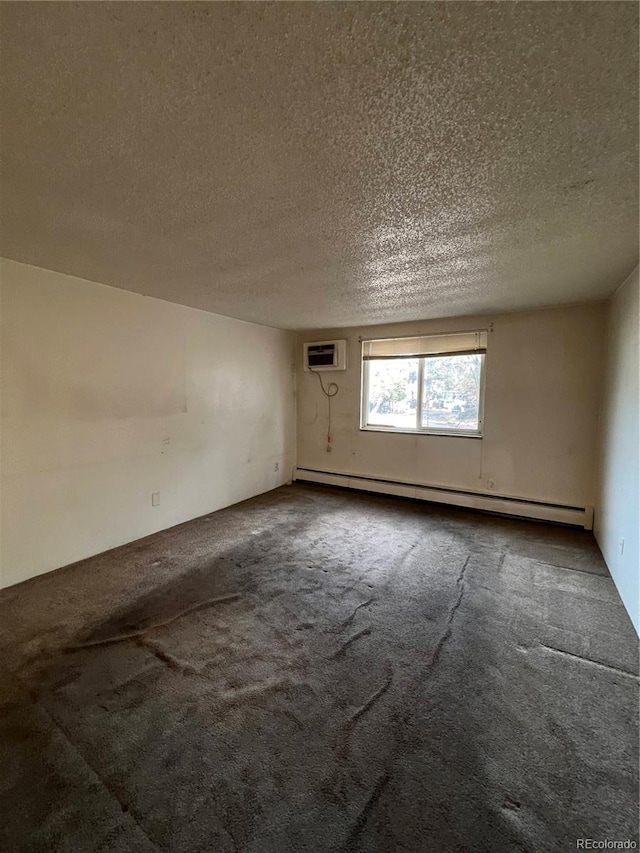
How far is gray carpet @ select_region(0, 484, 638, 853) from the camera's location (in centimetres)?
114

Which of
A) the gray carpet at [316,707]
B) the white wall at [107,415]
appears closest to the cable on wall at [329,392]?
the white wall at [107,415]

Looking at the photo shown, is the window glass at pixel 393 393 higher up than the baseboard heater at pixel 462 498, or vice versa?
the window glass at pixel 393 393

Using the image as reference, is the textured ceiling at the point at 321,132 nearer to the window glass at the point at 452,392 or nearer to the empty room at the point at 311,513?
the empty room at the point at 311,513

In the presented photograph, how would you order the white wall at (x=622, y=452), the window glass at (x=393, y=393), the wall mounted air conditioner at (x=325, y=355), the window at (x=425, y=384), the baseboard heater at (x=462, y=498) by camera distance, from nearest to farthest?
the white wall at (x=622, y=452)
the baseboard heater at (x=462, y=498)
the window at (x=425, y=384)
the window glass at (x=393, y=393)
the wall mounted air conditioner at (x=325, y=355)

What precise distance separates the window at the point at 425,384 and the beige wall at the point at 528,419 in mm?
116

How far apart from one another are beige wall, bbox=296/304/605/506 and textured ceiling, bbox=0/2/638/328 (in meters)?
1.36

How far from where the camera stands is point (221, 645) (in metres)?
1.94

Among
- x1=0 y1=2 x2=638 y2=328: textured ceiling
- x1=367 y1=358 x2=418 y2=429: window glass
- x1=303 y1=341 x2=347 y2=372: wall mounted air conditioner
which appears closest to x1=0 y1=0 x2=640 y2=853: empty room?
x1=0 y1=2 x2=638 y2=328: textured ceiling

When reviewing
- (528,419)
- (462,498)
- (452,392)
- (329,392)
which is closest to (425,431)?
(452,392)

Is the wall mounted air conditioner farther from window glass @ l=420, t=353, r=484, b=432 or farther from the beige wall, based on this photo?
window glass @ l=420, t=353, r=484, b=432

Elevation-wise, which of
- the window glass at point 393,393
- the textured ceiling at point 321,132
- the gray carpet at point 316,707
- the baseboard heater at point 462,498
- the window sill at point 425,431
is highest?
the textured ceiling at point 321,132

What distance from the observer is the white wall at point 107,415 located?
8.18 feet

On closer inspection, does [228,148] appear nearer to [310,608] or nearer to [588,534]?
[310,608]

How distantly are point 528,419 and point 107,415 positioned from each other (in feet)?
13.5
